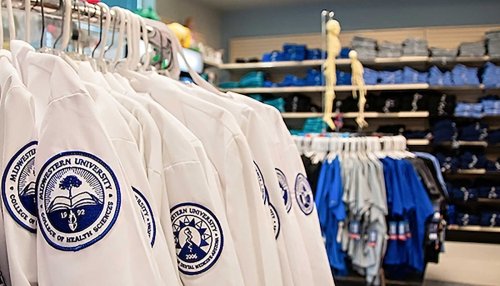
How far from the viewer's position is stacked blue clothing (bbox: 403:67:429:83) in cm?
650

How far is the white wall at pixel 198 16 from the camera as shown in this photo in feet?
21.5

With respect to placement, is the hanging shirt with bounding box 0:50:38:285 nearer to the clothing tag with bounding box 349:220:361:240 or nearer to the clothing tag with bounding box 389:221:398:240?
the clothing tag with bounding box 349:220:361:240

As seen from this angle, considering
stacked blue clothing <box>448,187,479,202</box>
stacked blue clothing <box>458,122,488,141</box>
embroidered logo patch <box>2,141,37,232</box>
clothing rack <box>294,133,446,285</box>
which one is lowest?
stacked blue clothing <box>448,187,479,202</box>

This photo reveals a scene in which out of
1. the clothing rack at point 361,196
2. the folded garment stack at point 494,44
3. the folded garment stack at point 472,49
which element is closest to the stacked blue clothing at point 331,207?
the clothing rack at point 361,196

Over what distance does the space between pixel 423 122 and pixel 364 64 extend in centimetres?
105

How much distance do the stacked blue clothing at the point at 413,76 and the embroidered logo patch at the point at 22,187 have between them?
6218 mm

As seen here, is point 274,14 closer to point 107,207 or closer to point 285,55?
point 285,55

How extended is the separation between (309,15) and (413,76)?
6.02 ft

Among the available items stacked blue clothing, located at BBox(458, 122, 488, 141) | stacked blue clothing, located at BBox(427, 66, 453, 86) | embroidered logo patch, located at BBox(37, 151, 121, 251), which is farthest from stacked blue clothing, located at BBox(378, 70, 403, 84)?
embroidered logo patch, located at BBox(37, 151, 121, 251)

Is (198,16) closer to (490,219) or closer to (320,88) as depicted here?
(320,88)

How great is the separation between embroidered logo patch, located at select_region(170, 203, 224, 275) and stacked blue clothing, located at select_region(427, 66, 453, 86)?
19.7ft

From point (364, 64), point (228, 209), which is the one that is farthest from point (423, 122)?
point (228, 209)

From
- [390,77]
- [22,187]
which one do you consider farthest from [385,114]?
[22,187]

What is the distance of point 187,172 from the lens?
0.93 m
